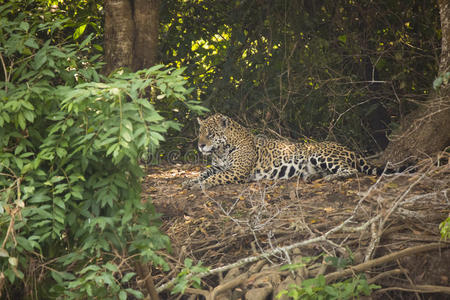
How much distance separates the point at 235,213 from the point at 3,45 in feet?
10.0

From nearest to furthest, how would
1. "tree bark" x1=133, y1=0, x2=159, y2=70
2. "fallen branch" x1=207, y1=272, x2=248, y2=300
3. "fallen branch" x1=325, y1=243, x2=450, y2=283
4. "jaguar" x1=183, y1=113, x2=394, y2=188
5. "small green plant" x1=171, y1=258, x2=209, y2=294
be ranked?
"small green plant" x1=171, y1=258, x2=209, y2=294, "fallen branch" x1=325, y1=243, x2=450, y2=283, "fallen branch" x1=207, y1=272, x2=248, y2=300, "tree bark" x1=133, y1=0, x2=159, y2=70, "jaguar" x1=183, y1=113, x2=394, y2=188

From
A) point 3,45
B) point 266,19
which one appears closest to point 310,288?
point 3,45

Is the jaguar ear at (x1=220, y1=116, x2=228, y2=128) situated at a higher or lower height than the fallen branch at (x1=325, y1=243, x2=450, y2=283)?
higher

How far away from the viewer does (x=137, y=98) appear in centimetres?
368

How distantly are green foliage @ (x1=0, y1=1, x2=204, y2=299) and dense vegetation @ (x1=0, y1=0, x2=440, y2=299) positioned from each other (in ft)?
0.04

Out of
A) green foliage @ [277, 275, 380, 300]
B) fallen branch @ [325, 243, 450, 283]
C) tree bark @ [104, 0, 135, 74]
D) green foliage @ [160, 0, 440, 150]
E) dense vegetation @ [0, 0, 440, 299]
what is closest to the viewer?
dense vegetation @ [0, 0, 440, 299]

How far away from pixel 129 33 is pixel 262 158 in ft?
9.25

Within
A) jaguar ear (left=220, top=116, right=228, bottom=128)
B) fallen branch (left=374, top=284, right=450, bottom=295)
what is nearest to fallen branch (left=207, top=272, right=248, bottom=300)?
fallen branch (left=374, top=284, right=450, bottom=295)

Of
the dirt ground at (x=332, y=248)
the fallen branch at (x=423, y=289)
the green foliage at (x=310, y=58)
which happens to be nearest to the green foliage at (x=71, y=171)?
the dirt ground at (x=332, y=248)

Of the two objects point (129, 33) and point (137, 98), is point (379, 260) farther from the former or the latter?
point (129, 33)

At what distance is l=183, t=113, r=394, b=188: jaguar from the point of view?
780 centimetres

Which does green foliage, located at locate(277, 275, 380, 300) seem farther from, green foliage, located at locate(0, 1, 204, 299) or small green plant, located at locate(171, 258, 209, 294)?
green foliage, located at locate(0, 1, 204, 299)

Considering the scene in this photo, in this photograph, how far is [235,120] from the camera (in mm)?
9562

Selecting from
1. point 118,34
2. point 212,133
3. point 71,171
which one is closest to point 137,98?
point 71,171
